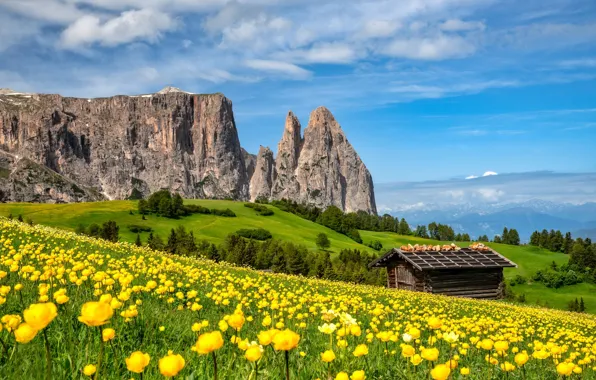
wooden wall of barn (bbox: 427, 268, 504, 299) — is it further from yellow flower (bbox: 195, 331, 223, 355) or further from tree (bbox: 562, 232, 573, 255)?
tree (bbox: 562, 232, 573, 255)

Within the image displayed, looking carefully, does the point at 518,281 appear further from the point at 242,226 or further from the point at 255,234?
the point at 242,226

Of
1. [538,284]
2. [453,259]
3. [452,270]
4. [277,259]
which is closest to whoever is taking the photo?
[452,270]

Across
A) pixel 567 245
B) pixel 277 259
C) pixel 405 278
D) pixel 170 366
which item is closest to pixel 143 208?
pixel 277 259

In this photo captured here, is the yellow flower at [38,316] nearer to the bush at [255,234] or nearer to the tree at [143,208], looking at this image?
the bush at [255,234]

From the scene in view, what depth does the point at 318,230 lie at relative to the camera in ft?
465

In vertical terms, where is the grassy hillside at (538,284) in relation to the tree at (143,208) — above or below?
below

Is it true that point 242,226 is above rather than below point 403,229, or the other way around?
above

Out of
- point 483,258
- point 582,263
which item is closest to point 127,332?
point 483,258

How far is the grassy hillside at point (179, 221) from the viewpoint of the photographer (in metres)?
111

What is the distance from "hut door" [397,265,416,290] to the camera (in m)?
49.2

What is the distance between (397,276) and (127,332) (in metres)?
49.9

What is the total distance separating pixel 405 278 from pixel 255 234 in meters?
71.8

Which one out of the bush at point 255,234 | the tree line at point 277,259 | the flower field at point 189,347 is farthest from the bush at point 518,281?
the flower field at point 189,347

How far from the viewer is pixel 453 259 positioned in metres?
49.2
